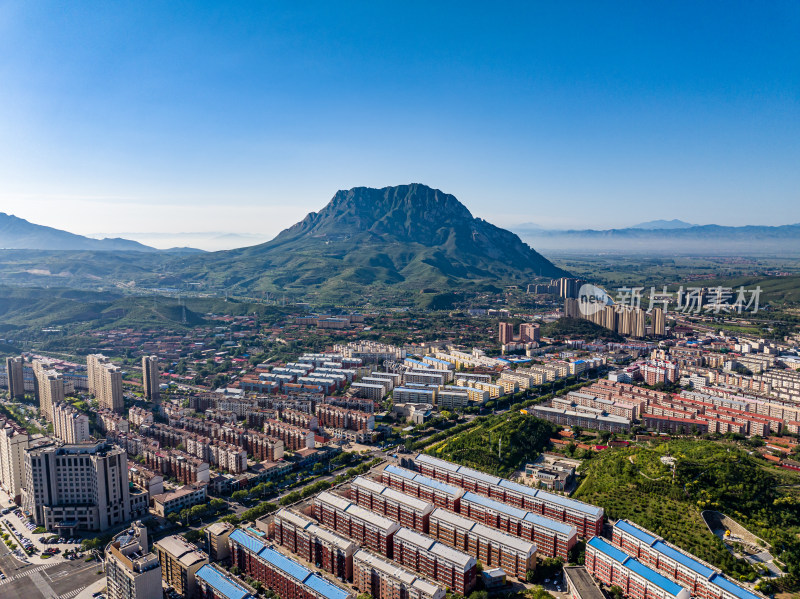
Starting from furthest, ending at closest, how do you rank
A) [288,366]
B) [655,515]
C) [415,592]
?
[288,366] < [655,515] < [415,592]

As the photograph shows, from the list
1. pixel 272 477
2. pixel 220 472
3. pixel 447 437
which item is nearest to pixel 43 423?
pixel 220 472

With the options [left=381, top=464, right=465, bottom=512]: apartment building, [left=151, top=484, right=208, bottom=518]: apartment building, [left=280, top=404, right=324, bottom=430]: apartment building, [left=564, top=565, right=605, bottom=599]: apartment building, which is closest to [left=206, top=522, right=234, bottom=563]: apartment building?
[left=151, top=484, right=208, bottom=518]: apartment building

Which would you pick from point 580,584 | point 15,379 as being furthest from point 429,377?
point 15,379

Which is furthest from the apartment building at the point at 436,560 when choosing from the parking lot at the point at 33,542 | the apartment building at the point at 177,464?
the parking lot at the point at 33,542

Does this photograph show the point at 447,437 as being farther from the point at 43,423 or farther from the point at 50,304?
the point at 50,304

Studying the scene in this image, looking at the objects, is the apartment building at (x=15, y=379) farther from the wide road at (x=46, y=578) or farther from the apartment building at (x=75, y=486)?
the wide road at (x=46, y=578)
